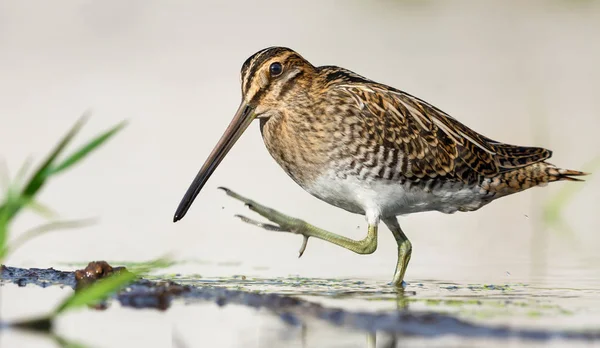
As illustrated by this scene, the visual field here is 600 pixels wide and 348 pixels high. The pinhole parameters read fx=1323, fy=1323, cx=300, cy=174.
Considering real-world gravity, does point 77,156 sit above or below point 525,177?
below

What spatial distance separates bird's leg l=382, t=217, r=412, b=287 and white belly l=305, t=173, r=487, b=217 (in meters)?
0.26

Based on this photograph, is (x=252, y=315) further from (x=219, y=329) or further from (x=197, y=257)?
(x=197, y=257)

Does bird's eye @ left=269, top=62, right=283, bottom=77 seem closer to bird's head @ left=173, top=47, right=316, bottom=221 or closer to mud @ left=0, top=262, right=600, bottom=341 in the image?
bird's head @ left=173, top=47, right=316, bottom=221

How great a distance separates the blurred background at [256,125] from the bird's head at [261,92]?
0.63 meters

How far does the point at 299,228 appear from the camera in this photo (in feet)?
23.9

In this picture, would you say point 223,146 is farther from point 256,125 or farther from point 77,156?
point 256,125

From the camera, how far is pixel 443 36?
587 inches

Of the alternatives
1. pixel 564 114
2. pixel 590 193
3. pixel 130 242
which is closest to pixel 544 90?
pixel 564 114

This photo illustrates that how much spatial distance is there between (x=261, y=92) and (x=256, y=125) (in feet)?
15.3

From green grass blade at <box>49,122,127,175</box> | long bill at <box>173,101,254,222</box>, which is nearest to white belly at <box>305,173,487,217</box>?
long bill at <box>173,101,254,222</box>

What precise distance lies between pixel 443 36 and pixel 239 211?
5679mm


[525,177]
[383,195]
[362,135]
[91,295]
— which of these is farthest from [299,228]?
[91,295]

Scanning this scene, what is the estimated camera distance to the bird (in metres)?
7.48

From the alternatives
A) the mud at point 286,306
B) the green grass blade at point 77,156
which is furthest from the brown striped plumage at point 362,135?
the green grass blade at point 77,156
